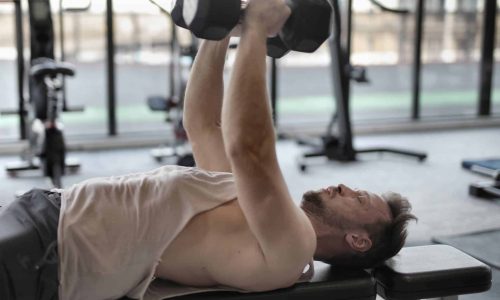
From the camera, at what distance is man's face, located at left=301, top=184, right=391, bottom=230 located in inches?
65.3

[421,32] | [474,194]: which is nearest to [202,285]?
[474,194]

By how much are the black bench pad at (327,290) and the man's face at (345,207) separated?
13 centimetres

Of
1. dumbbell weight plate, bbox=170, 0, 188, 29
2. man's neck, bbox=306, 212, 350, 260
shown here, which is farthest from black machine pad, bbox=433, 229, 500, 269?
dumbbell weight plate, bbox=170, 0, 188, 29

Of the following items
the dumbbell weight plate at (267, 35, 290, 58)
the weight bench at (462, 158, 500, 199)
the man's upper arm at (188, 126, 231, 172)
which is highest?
the dumbbell weight plate at (267, 35, 290, 58)

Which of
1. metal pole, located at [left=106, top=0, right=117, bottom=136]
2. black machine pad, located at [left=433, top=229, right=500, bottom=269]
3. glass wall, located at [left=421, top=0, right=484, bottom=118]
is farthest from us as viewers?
glass wall, located at [left=421, top=0, right=484, bottom=118]

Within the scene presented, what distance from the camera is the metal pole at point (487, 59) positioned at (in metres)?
6.66

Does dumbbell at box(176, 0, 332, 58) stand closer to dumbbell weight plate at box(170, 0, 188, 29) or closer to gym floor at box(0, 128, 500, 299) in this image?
dumbbell weight plate at box(170, 0, 188, 29)

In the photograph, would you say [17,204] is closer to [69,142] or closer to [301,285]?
[301,285]

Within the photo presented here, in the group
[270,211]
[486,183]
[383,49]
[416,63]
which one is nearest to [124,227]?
[270,211]

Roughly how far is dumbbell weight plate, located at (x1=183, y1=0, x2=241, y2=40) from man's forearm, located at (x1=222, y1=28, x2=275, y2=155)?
0.05 m

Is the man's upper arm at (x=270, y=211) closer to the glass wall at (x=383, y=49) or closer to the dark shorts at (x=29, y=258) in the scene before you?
the dark shorts at (x=29, y=258)

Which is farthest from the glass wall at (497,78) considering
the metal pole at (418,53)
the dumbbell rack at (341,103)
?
the dumbbell rack at (341,103)

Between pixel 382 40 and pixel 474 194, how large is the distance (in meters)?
3.32

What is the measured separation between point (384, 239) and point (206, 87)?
67 cm
